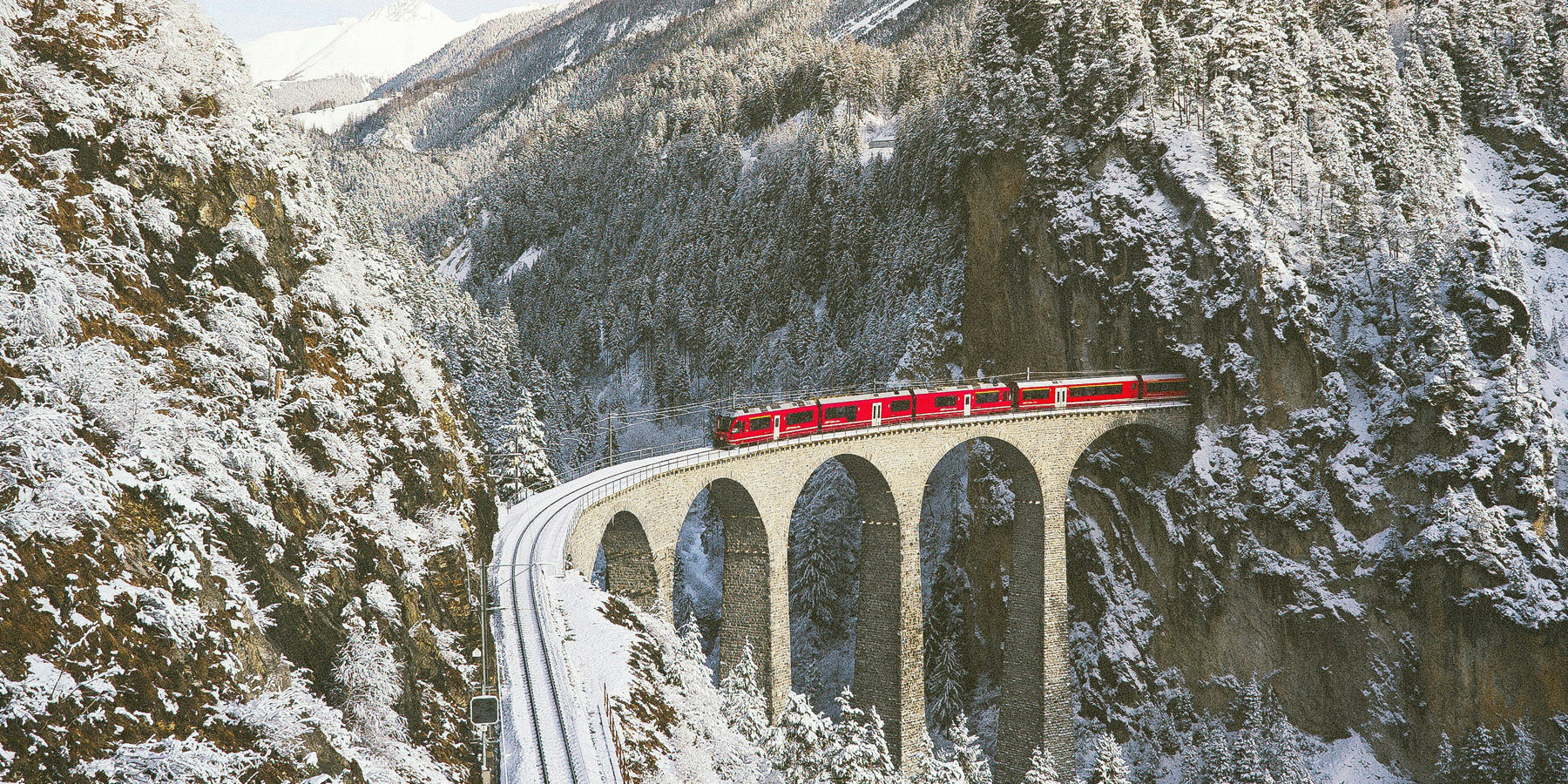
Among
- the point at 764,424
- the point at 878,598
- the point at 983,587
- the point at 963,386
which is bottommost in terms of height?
the point at 983,587

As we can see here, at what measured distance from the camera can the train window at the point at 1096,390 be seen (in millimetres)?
46906

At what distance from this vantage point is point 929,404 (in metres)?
43.5

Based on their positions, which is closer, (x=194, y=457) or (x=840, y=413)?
(x=194, y=457)

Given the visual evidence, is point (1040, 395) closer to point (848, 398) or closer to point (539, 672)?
point (848, 398)

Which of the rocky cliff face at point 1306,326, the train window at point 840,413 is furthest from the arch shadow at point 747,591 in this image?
the rocky cliff face at point 1306,326

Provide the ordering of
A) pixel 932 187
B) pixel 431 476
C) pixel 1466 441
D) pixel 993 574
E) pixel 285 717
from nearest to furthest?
pixel 285 717 < pixel 431 476 < pixel 1466 441 < pixel 993 574 < pixel 932 187

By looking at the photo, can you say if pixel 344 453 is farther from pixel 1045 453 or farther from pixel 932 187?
pixel 932 187

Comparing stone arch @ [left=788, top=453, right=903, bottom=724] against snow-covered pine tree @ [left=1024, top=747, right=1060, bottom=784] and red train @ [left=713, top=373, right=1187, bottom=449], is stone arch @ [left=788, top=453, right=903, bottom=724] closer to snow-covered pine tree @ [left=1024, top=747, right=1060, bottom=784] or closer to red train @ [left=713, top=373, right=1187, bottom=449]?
red train @ [left=713, top=373, right=1187, bottom=449]

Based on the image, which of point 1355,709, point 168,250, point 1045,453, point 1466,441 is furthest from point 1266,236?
point 168,250

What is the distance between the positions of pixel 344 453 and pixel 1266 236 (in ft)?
151

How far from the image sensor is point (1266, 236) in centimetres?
4850

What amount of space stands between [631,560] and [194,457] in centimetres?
2070

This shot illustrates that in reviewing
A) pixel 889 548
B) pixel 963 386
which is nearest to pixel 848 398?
pixel 963 386

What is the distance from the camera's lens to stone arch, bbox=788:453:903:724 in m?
44.1
